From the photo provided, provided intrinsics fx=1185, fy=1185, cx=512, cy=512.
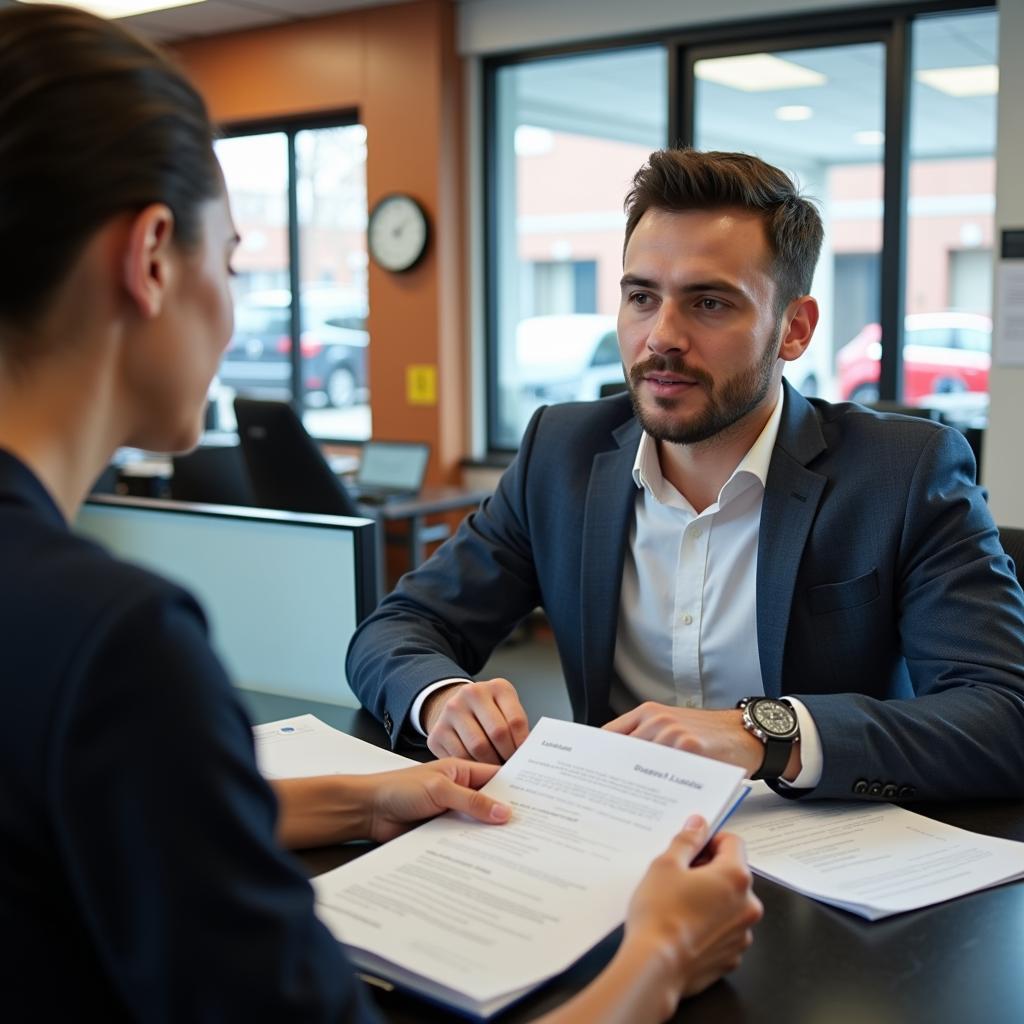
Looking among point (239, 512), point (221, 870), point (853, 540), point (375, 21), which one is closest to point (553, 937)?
point (221, 870)

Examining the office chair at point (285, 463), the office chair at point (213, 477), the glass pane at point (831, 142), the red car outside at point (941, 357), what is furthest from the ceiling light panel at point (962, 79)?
the office chair at point (213, 477)

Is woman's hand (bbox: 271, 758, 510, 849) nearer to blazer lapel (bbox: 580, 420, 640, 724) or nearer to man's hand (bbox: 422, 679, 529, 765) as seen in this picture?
man's hand (bbox: 422, 679, 529, 765)

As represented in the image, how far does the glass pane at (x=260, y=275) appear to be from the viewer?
5.75m

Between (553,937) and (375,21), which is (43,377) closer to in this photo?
(553,937)

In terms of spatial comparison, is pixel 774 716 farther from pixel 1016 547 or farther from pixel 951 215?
pixel 951 215

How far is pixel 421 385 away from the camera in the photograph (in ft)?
16.7

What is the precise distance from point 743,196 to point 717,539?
467 mm

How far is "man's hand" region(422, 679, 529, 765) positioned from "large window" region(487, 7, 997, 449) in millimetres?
2712

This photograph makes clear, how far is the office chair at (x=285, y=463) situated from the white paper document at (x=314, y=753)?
2.33 m

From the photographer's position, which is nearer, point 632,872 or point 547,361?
point 632,872

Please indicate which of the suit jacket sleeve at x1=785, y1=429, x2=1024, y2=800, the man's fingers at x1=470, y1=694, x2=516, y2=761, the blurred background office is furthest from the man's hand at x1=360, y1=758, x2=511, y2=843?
the blurred background office

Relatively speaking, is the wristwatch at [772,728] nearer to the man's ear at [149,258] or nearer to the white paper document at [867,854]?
the white paper document at [867,854]

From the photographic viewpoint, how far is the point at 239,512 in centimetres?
220

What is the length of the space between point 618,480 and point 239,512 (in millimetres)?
821
